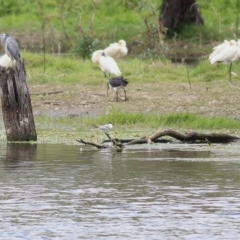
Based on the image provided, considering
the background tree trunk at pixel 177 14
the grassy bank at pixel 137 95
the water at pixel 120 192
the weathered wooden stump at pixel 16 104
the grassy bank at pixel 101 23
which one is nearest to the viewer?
the water at pixel 120 192

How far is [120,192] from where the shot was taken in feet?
31.2

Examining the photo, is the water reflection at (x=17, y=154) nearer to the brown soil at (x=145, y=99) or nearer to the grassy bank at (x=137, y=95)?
the grassy bank at (x=137, y=95)

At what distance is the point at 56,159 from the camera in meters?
11.6

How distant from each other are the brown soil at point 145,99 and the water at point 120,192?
3.78m

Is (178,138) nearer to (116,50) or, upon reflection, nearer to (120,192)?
(120,192)

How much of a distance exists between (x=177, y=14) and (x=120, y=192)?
20558mm

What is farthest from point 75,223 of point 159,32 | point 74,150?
point 159,32

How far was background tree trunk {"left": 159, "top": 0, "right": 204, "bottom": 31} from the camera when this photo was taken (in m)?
29.3

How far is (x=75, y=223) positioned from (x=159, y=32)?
13689 mm

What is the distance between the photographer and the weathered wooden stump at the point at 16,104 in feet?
40.8

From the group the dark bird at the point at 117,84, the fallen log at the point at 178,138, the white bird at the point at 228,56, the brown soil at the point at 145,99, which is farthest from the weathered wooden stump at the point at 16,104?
the white bird at the point at 228,56

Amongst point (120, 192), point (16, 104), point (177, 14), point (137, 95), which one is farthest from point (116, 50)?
point (120, 192)

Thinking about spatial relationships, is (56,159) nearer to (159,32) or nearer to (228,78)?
(228,78)

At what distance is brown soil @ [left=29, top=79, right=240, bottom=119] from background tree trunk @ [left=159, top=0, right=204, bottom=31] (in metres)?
10.8
